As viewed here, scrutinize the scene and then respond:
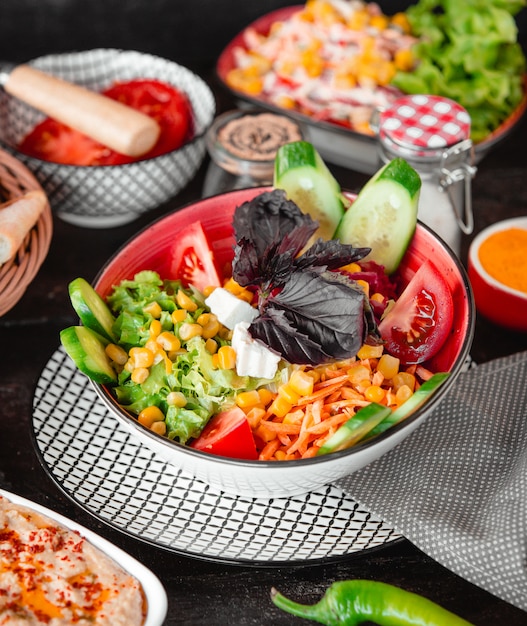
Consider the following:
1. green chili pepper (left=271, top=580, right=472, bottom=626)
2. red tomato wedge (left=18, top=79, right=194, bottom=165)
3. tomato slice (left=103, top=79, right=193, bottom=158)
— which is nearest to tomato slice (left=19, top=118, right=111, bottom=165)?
red tomato wedge (left=18, top=79, right=194, bottom=165)

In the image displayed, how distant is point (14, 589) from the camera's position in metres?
1.80

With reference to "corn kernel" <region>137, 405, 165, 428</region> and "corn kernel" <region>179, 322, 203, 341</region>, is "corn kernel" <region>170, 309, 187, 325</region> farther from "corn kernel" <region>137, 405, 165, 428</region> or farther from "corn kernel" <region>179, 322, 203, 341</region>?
"corn kernel" <region>137, 405, 165, 428</region>

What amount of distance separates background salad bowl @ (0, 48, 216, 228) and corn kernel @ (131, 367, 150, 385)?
97cm

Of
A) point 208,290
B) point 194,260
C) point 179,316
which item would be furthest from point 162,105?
point 179,316

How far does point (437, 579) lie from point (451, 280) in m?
0.77

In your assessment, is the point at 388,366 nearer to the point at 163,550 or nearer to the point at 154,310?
the point at 154,310

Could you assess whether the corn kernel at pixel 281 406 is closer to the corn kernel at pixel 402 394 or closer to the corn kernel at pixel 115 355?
the corn kernel at pixel 402 394

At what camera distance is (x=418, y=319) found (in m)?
2.12

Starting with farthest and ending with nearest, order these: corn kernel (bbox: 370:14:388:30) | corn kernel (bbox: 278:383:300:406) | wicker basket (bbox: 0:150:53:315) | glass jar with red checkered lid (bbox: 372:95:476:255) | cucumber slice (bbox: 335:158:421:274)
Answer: corn kernel (bbox: 370:14:388:30), glass jar with red checkered lid (bbox: 372:95:476:255), wicker basket (bbox: 0:150:53:315), cucumber slice (bbox: 335:158:421:274), corn kernel (bbox: 278:383:300:406)

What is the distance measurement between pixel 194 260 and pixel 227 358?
16.6 inches

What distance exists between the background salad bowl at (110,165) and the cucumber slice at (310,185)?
25.7 inches

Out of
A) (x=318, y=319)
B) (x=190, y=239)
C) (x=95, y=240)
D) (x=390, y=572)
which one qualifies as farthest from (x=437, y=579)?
(x=95, y=240)

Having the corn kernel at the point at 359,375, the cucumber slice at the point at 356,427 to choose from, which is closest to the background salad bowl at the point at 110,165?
the corn kernel at the point at 359,375

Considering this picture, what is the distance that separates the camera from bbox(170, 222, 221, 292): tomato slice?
2293mm
